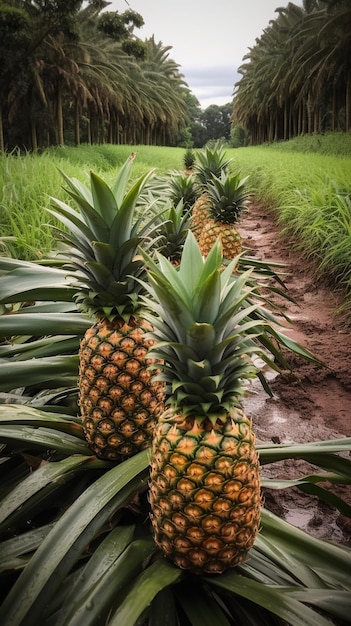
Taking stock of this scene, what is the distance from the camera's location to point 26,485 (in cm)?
133

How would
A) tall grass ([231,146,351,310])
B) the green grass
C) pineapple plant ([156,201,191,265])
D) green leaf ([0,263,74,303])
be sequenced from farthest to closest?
tall grass ([231,146,351,310])
the green grass
pineapple plant ([156,201,191,265])
green leaf ([0,263,74,303])

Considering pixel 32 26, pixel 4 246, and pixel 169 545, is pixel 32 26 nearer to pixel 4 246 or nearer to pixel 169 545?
pixel 4 246

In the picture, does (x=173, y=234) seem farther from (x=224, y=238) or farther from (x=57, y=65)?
(x=57, y=65)

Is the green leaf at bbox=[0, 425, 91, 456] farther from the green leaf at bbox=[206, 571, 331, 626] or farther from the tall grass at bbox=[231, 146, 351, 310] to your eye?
the tall grass at bbox=[231, 146, 351, 310]

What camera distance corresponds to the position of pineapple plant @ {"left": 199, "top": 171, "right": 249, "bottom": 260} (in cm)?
415

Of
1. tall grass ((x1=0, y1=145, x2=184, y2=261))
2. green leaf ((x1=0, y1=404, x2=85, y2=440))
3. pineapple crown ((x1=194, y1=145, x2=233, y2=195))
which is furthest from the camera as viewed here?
pineapple crown ((x1=194, y1=145, x2=233, y2=195))

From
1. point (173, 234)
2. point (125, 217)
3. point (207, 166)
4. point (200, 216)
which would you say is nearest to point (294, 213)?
point (207, 166)

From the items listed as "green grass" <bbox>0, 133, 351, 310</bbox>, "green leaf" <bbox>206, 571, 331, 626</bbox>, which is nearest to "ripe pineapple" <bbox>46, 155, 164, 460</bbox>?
"green leaf" <bbox>206, 571, 331, 626</bbox>

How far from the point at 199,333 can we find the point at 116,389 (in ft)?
1.74

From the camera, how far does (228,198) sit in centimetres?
418

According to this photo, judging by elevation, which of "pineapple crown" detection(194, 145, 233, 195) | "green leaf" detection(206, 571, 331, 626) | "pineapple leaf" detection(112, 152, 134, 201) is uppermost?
"pineapple crown" detection(194, 145, 233, 195)

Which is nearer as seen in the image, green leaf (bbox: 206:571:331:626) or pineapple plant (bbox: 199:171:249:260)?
green leaf (bbox: 206:571:331:626)

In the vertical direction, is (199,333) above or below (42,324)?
above

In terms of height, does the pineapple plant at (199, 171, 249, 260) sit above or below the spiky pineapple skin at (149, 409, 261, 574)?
above
